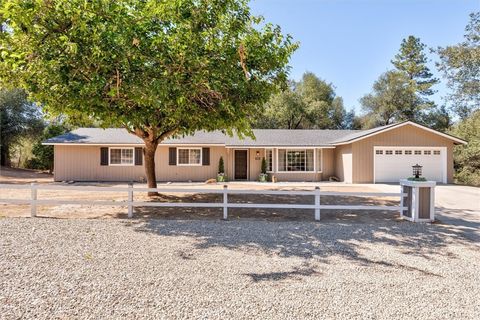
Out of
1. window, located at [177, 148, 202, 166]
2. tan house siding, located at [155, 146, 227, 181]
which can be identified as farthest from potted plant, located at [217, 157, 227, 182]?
window, located at [177, 148, 202, 166]

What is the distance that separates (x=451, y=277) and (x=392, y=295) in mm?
1358

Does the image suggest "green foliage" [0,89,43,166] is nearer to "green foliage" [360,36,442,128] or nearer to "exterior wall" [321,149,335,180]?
"exterior wall" [321,149,335,180]

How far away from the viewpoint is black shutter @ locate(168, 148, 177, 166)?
62.8ft

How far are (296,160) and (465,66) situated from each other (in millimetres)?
Result: 18040

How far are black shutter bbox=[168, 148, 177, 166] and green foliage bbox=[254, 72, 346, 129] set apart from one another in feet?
47.2

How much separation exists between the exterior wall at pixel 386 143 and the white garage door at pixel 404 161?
1.04ft

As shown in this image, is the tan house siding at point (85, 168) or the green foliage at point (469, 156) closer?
the tan house siding at point (85, 168)

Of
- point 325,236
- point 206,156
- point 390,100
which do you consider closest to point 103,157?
point 206,156

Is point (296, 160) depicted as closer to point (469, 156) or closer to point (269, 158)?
point (269, 158)

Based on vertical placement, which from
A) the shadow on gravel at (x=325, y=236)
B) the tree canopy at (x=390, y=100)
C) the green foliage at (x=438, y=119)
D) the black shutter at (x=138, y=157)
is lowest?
the shadow on gravel at (x=325, y=236)

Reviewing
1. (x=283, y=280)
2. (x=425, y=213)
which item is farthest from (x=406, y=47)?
(x=283, y=280)

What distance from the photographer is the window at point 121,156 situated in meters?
19.0

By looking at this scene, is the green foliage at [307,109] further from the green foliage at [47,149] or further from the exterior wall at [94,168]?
the green foliage at [47,149]

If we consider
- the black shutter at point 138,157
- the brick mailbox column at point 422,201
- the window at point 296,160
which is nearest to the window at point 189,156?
the black shutter at point 138,157
